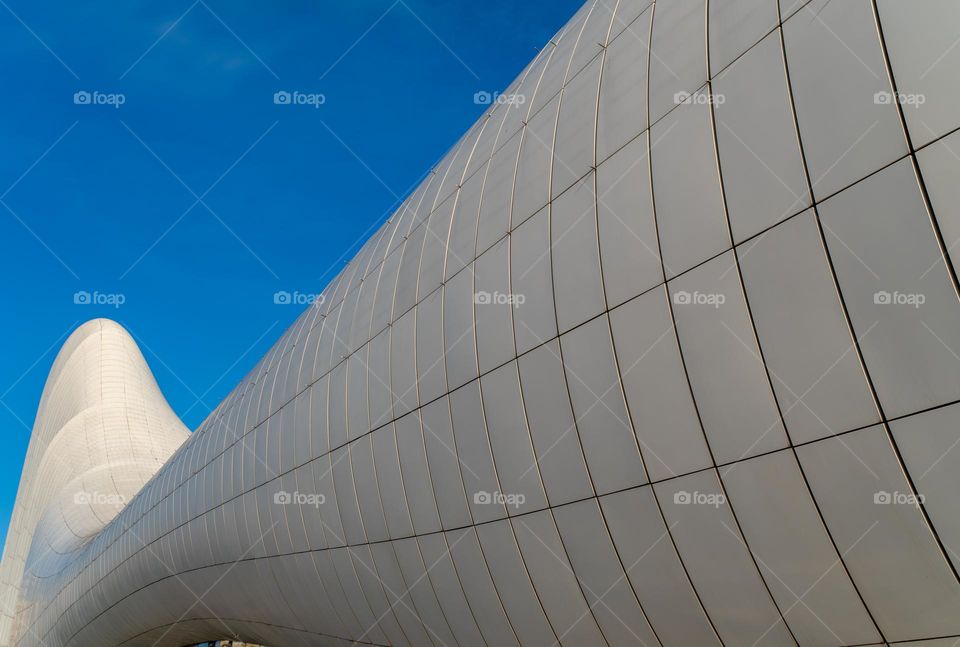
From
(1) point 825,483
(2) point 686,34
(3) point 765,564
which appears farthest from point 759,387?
(2) point 686,34

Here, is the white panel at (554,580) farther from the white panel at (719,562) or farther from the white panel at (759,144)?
the white panel at (759,144)

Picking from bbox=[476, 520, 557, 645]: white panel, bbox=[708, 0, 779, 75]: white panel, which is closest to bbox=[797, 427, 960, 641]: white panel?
bbox=[708, 0, 779, 75]: white panel

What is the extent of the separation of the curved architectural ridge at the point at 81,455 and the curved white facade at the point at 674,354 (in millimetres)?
39026

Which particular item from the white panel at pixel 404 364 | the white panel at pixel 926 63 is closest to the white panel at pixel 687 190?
the white panel at pixel 926 63

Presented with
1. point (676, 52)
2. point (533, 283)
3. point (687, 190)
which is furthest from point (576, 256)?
point (676, 52)

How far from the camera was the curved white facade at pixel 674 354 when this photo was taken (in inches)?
248

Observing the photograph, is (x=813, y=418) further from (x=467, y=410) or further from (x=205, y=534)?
(x=205, y=534)

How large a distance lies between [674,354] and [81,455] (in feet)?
188

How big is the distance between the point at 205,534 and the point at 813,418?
23.8 m

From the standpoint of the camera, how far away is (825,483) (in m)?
6.93

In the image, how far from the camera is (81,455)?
54.8 m

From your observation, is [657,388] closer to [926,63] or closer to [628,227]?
[628,227]

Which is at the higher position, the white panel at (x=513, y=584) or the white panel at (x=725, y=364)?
the white panel at (x=725, y=364)

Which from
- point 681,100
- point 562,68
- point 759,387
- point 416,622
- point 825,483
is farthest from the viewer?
point 416,622
